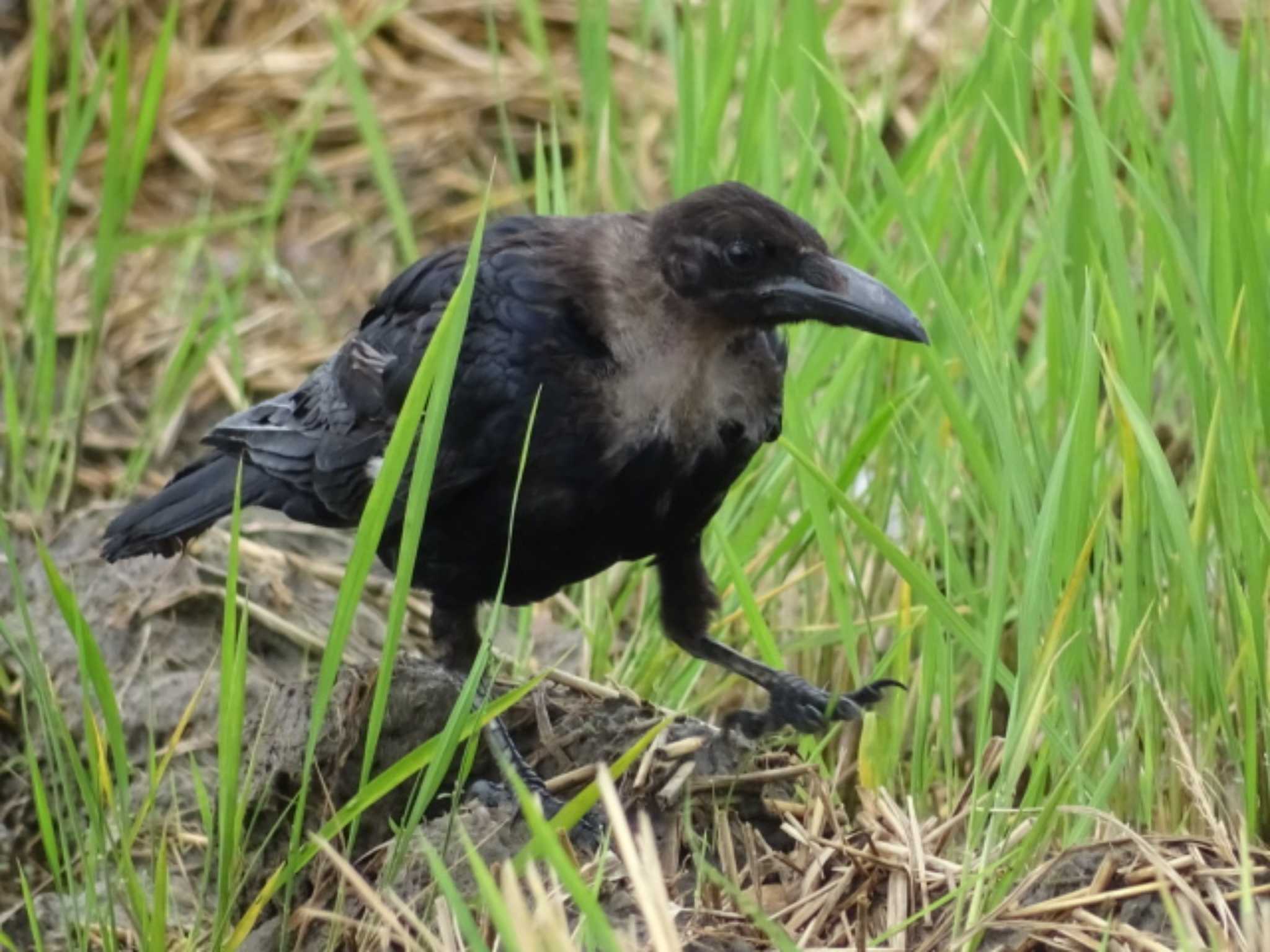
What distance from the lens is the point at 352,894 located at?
9.07 feet

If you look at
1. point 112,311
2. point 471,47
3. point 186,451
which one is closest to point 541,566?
point 186,451

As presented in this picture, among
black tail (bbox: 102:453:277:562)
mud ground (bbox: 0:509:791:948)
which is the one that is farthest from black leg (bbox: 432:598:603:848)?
black tail (bbox: 102:453:277:562)

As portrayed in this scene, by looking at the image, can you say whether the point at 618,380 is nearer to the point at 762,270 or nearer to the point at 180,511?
the point at 762,270

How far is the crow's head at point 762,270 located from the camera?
3.09m

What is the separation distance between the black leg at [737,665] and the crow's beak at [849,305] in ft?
1.59

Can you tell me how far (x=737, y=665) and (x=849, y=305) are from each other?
2.27ft

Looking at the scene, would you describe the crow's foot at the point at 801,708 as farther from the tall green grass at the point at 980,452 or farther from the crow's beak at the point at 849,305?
the crow's beak at the point at 849,305

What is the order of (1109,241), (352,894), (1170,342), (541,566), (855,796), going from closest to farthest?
1. (352,894)
2. (1109,241)
3. (541,566)
4. (855,796)
5. (1170,342)

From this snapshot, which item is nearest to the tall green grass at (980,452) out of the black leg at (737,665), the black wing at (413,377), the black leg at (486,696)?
the black leg at (737,665)

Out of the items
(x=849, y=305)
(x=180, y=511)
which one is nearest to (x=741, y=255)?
(x=849, y=305)

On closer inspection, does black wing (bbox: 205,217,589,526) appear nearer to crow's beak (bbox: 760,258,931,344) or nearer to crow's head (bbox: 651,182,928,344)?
crow's head (bbox: 651,182,928,344)

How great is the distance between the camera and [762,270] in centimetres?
315

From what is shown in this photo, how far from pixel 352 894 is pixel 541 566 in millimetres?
669

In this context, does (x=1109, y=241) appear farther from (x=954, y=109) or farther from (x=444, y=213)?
(x=444, y=213)
